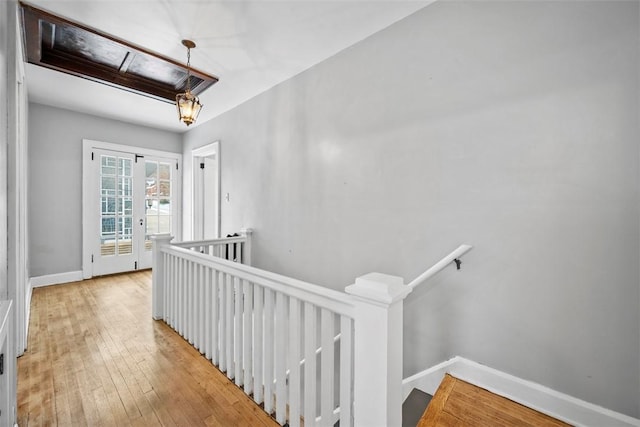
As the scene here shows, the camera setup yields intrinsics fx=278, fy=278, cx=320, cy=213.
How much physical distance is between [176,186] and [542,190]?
5.53 meters

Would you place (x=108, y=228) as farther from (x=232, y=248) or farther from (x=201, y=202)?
(x=232, y=248)

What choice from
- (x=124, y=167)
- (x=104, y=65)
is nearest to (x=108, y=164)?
(x=124, y=167)

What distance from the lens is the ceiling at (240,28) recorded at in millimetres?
2029

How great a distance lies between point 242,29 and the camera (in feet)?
7.51

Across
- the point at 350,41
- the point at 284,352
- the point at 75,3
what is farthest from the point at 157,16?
the point at 284,352

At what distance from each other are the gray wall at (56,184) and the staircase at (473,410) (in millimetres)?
5251

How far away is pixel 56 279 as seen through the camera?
414 centimetres

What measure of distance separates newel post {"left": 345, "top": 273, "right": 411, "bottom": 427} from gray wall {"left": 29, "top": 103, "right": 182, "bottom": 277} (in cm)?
509

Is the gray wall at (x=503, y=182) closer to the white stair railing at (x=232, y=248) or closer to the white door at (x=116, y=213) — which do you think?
the white stair railing at (x=232, y=248)

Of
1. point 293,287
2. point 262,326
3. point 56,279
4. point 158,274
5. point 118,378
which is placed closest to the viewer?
point 293,287

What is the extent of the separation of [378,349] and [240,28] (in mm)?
2523

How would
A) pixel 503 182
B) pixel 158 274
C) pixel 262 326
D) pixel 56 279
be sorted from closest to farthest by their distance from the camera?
pixel 503 182, pixel 262 326, pixel 158 274, pixel 56 279

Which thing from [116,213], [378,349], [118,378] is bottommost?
[118,378]

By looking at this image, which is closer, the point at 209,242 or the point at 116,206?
the point at 209,242
